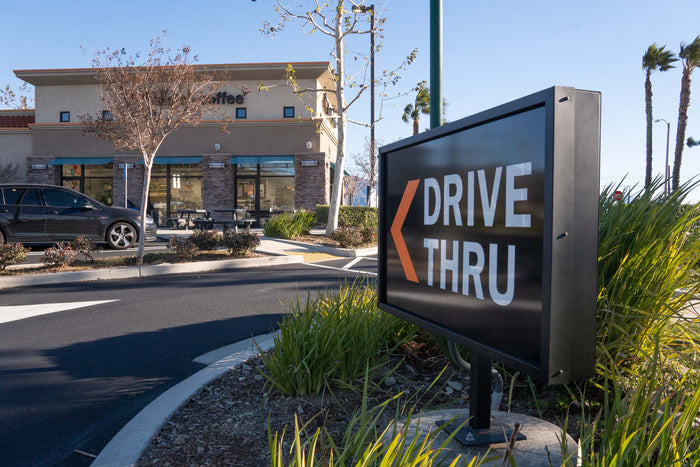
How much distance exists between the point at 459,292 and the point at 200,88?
10.9 m

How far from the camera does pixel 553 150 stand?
4.83ft

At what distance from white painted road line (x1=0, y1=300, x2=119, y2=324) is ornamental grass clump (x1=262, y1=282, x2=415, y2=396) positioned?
462cm

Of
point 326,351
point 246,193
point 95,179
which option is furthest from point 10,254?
point 95,179

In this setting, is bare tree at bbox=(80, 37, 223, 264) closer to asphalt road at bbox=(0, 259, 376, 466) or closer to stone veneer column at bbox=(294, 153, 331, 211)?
asphalt road at bbox=(0, 259, 376, 466)

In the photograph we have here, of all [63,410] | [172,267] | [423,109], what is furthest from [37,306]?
[423,109]

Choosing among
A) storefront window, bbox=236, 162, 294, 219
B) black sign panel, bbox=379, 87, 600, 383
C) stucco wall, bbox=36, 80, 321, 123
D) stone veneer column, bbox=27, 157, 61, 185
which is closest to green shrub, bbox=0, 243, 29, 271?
black sign panel, bbox=379, 87, 600, 383

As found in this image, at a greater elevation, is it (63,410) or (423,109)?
(423,109)

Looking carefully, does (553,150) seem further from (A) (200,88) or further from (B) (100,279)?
(A) (200,88)

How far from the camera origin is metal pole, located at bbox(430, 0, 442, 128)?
12.2ft

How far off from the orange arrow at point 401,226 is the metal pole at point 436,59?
1.56 meters

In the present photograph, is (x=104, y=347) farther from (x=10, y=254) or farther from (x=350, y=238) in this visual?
(x=350, y=238)

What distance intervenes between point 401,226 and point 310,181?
2382 cm

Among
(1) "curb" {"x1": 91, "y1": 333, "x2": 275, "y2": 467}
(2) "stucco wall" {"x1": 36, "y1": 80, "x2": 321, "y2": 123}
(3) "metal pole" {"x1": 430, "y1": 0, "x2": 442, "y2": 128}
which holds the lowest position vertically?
(1) "curb" {"x1": 91, "y1": 333, "x2": 275, "y2": 467}

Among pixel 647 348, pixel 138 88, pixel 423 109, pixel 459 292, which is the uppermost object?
pixel 423 109
